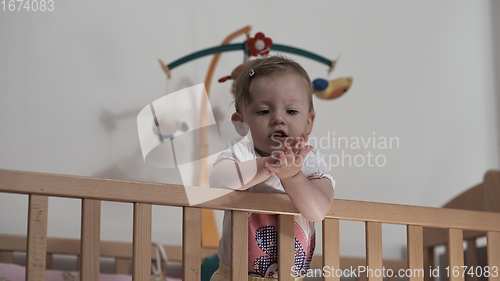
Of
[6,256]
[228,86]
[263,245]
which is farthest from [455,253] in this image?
[6,256]

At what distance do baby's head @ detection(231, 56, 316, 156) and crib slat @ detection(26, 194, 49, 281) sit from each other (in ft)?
1.16

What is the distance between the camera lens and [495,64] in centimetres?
186

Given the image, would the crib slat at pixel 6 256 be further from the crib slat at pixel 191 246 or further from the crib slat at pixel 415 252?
the crib slat at pixel 415 252

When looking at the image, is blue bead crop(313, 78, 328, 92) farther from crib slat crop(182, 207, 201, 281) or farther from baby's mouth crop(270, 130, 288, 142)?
crib slat crop(182, 207, 201, 281)

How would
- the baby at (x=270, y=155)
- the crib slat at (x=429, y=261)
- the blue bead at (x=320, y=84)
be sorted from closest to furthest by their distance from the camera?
the baby at (x=270, y=155) < the blue bead at (x=320, y=84) < the crib slat at (x=429, y=261)

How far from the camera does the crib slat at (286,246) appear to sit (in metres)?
0.79

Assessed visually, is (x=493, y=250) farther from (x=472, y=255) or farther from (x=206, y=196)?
(x=206, y=196)

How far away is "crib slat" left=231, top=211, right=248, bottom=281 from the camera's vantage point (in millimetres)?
762

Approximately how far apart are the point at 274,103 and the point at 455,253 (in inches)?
17.6

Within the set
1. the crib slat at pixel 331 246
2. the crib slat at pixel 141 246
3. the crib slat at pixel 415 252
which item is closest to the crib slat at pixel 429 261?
the crib slat at pixel 415 252

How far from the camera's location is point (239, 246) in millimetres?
769

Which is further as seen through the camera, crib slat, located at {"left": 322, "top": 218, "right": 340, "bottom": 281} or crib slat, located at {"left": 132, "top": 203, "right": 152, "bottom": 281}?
crib slat, located at {"left": 322, "top": 218, "right": 340, "bottom": 281}

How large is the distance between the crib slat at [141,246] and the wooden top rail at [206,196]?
21 millimetres


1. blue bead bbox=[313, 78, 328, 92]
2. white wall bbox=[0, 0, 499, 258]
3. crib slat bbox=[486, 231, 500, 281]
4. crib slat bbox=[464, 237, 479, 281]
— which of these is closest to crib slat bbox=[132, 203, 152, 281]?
white wall bbox=[0, 0, 499, 258]
